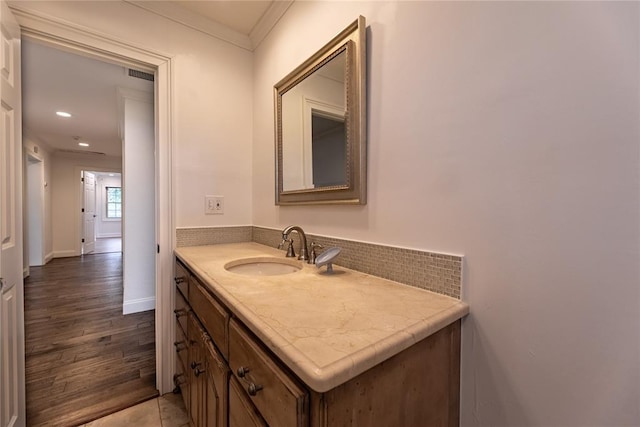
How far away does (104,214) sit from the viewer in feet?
32.4

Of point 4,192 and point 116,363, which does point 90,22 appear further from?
point 116,363

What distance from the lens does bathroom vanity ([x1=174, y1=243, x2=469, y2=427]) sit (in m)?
0.51

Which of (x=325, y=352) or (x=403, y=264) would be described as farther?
(x=403, y=264)

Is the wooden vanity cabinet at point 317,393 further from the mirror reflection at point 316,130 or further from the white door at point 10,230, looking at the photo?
the white door at point 10,230

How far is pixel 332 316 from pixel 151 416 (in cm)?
150

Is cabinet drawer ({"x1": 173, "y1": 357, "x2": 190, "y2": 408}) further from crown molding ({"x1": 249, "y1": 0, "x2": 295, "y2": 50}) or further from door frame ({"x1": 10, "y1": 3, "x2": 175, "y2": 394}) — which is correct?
crown molding ({"x1": 249, "y1": 0, "x2": 295, "y2": 50})

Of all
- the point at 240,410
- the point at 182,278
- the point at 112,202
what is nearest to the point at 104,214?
the point at 112,202

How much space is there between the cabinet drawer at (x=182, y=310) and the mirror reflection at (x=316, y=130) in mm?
824

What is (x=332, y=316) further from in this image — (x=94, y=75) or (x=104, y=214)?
(x=104, y=214)

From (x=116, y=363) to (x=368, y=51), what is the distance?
2.55 m

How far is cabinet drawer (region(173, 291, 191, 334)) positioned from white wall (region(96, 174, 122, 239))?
10387mm

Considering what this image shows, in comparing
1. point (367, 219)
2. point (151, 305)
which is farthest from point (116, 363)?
point (367, 219)

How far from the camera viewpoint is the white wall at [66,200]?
566 centimetres

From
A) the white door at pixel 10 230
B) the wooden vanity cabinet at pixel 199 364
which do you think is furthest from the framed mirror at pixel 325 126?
the white door at pixel 10 230
